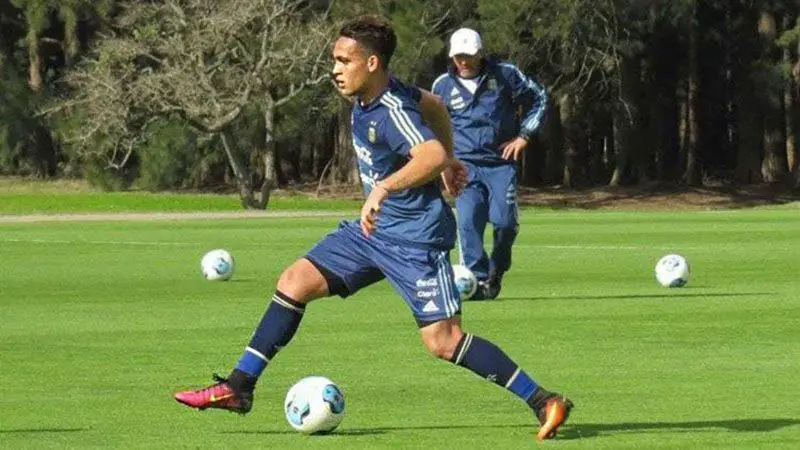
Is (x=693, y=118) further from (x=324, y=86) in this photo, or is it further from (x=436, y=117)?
(x=436, y=117)

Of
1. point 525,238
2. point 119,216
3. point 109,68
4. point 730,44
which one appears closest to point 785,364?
point 525,238

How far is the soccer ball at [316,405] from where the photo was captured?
9.49 m

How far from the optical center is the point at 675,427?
9.83 metres

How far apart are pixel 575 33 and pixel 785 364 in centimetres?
4712

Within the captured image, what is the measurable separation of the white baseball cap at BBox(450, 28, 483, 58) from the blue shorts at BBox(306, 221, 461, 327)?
284 inches

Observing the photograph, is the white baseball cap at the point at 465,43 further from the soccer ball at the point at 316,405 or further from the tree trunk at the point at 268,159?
the tree trunk at the point at 268,159

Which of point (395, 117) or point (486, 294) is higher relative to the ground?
point (395, 117)

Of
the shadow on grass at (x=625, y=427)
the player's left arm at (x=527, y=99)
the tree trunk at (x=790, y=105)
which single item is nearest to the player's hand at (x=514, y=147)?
the player's left arm at (x=527, y=99)

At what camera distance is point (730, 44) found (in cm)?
6712

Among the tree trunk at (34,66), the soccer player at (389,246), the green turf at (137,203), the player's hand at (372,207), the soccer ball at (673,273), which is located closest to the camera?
the player's hand at (372,207)

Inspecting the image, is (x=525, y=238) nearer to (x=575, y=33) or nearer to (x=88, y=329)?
(x=88, y=329)

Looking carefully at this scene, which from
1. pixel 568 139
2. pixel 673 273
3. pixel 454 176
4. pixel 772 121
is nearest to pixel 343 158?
pixel 568 139

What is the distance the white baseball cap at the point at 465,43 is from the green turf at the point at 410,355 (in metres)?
2.25

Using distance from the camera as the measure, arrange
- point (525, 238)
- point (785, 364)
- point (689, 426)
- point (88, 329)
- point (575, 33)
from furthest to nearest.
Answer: point (575, 33) → point (525, 238) → point (88, 329) → point (785, 364) → point (689, 426)
